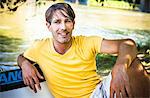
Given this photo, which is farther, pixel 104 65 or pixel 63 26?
pixel 104 65

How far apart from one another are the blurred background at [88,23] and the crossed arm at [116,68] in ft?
0.15

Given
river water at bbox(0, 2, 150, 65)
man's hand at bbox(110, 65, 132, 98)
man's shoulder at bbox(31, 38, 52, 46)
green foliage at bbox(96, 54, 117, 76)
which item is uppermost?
river water at bbox(0, 2, 150, 65)

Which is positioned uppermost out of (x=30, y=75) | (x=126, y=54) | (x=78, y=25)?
(x=78, y=25)

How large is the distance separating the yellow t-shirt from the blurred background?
0.16 feet

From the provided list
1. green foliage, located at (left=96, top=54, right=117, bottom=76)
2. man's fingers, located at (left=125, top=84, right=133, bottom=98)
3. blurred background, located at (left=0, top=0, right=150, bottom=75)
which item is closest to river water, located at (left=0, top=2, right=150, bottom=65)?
blurred background, located at (left=0, top=0, right=150, bottom=75)

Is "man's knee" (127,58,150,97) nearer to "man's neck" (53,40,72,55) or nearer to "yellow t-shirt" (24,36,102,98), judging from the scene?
"yellow t-shirt" (24,36,102,98)

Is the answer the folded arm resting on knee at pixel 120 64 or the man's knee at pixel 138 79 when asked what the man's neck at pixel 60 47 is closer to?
the folded arm resting on knee at pixel 120 64

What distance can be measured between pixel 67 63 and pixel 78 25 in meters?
0.24

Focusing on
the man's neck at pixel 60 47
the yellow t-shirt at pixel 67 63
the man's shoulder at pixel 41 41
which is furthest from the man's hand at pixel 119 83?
the man's shoulder at pixel 41 41

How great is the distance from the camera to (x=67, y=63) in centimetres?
232

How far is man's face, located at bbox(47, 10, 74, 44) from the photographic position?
2.27 m

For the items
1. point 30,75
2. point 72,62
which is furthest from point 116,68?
point 30,75

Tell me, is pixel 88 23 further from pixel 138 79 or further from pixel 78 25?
pixel 138 79

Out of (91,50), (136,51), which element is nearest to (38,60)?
(91,50)
